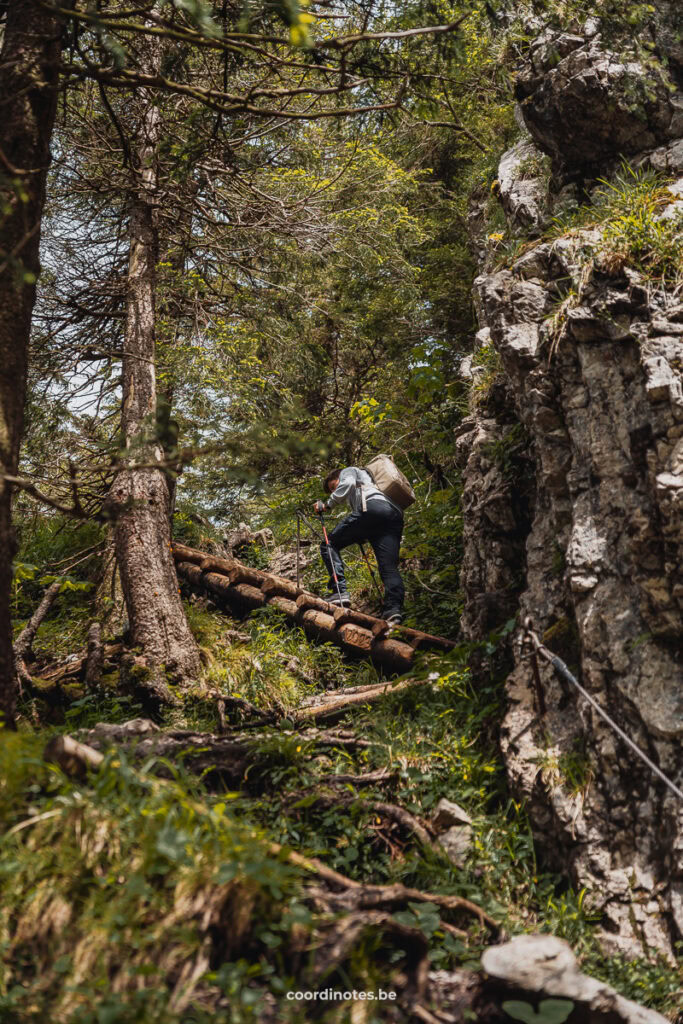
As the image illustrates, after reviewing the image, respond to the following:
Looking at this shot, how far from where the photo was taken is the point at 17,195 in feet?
14.7

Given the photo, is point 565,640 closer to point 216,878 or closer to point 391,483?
point 216,878

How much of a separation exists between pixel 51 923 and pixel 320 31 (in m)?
9.38

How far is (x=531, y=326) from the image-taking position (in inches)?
251

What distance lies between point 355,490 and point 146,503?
285cm

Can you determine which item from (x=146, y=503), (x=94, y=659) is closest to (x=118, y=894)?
(x=146, y=503)

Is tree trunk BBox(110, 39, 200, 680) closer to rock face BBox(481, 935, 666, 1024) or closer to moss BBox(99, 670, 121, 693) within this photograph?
moss BBox(99, 670, 121, 693)

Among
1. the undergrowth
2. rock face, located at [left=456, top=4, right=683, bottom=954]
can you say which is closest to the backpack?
rock face, located at [left=456, top=4, right=683, bottom=954]

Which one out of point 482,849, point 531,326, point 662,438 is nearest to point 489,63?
point 531,326

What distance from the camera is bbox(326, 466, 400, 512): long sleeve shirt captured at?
867cm

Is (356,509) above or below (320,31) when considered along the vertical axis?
below

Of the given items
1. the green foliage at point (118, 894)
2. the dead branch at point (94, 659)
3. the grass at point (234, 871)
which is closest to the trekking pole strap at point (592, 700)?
the grass at point (234, 871)

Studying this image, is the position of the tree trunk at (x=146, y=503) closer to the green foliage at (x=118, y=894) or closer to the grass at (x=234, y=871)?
the grass at (x=234, y=871)

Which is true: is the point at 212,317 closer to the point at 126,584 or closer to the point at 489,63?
the point at 126,584

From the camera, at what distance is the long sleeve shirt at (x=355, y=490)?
341 inches
